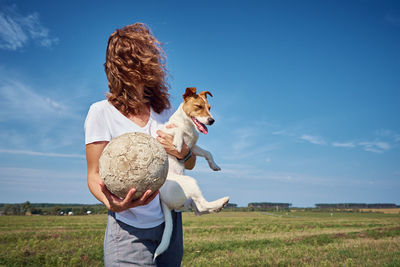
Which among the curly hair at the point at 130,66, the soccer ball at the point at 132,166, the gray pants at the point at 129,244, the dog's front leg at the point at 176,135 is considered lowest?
the gray pants at the point at 129,244

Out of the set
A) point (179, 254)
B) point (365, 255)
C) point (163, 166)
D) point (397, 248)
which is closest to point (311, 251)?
point (365, 255)

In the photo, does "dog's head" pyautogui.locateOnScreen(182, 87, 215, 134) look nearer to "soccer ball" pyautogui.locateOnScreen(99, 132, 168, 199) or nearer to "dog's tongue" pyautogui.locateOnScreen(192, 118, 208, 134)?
"dog's tongue" pyautogui.locateOnScreen(192, 118, 208, 134)

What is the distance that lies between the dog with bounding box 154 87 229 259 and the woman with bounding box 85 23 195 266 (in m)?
0.09

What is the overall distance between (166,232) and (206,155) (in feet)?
4.40

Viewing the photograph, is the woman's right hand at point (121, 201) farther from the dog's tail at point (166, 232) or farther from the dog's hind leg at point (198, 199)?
the dog's hind leg at point (198, 199)

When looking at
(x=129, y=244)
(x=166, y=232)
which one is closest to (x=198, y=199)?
(x=166, y=232)

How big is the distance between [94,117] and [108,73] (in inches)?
21.3

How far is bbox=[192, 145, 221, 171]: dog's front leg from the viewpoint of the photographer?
388 cm

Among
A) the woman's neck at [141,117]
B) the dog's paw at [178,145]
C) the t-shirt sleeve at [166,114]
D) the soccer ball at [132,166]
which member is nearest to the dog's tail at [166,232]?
the soccer ball at [132,166]

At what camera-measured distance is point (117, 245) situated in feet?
8.70

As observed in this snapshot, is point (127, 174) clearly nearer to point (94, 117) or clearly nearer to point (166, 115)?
point (94, 117)

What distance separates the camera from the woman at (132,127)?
2.64m

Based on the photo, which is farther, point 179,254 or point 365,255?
point 365,255

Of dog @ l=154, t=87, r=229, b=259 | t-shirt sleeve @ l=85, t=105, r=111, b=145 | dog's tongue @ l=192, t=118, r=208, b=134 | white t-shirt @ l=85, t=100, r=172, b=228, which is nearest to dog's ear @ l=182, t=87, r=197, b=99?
dog @ l=154, t=87, r=229, b=259
